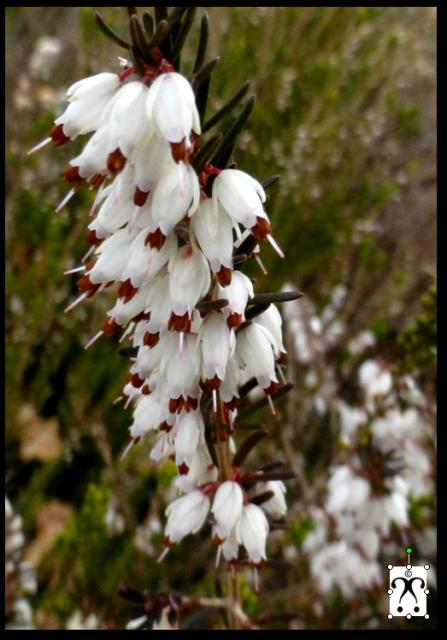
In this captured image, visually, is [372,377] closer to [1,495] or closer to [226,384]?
[226,384]

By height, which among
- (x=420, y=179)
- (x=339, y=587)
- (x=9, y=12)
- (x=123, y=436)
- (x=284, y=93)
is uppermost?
(x=9, y=12)

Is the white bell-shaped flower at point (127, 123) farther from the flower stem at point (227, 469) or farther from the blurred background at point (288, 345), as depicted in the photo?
the flower stem at point (227, 469)

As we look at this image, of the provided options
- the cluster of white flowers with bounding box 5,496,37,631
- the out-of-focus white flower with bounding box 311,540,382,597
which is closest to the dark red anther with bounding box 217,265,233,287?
the cluster of white flowers with bounding box 5,496,37,631

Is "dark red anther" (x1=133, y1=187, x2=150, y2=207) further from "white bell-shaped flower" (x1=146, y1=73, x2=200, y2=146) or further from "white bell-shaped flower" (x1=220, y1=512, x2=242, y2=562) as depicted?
"white bell-shaped flower" (x1=220, y1=512, x2=242, y2=562)

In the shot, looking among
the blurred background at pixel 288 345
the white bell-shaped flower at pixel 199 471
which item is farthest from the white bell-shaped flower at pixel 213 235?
the white bell-shaped flower at pixel 199 471

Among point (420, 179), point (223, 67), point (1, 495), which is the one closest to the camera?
point (1, 495)

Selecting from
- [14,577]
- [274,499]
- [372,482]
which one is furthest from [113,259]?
[14,577]
